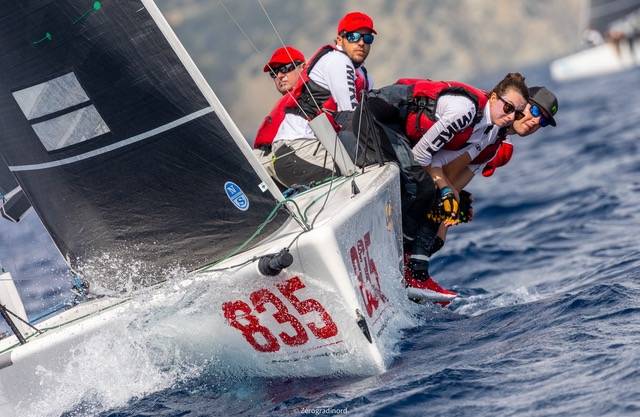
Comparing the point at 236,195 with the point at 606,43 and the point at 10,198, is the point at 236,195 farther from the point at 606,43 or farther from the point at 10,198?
the point at 606,43

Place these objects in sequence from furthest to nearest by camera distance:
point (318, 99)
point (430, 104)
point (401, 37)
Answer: point (401, 37), point (318, 99), point (430, 104)

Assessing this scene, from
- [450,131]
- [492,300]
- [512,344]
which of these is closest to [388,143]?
[450,131]

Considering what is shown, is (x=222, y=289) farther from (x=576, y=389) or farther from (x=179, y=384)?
(x=576, y=389)

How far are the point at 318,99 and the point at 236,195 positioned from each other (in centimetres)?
105

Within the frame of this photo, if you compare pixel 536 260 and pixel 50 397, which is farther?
pixel 536 260

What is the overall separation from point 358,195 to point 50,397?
1.72 metres

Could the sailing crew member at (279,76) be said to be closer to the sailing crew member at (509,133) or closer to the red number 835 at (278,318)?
the sailing crew member at (509,133)

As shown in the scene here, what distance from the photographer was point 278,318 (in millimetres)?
4582

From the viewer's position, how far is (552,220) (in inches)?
336

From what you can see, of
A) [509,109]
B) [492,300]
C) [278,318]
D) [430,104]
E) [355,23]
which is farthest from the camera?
[492,300]

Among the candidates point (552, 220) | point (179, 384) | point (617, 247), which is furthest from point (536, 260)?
point (179, 384)

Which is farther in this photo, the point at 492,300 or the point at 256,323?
the point at 492,300

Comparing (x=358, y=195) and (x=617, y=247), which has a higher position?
(x=358, y=195)

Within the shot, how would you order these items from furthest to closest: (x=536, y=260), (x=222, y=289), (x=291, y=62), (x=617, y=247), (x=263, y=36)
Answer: (x=263, y=36) < (x=536, y=260) < (x=617, y=247) < (x=291, y=62) < (x=222, y=289)
